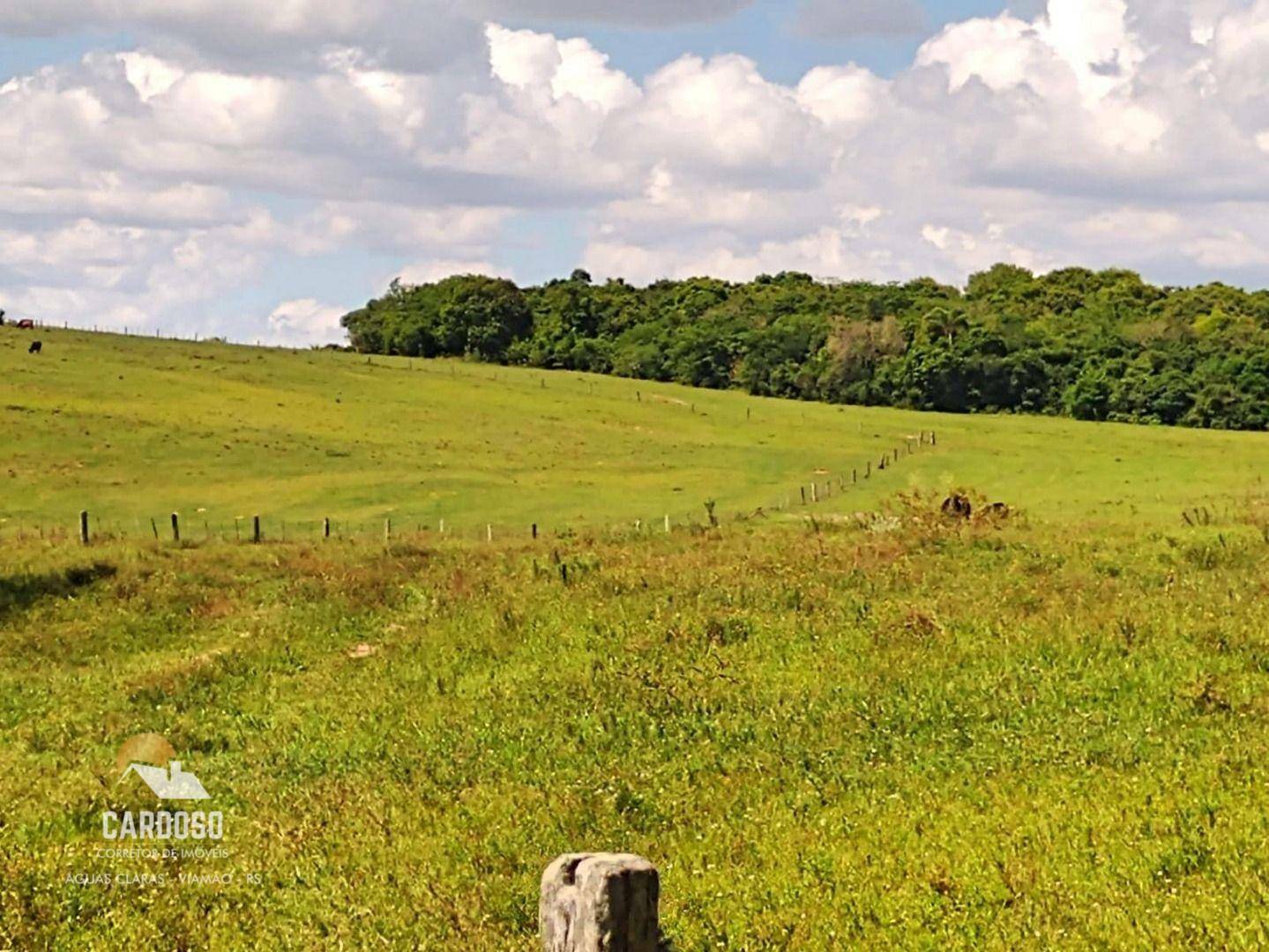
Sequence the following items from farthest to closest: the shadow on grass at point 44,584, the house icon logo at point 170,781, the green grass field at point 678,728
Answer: the shadow on grass at point 44,584, the house icon logo at point 170,781, the green grass field at point 678,728

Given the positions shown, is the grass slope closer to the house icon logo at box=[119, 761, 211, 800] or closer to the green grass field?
the green grass field

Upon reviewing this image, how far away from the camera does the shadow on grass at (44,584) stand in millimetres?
27359

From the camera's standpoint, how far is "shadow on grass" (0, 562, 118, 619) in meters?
27.4

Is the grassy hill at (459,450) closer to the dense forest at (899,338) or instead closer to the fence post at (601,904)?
the dense forest at (899,338)

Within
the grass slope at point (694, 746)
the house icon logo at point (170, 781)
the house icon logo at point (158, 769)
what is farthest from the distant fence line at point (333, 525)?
the house icon logo at point (170, 781)

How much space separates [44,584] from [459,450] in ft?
177

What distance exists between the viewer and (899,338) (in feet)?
436

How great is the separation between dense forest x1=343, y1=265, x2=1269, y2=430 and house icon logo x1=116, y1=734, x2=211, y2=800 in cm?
11276

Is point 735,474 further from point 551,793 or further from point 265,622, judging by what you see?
point 551,793

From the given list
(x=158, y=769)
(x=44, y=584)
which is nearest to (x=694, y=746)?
(x=158, y=769)

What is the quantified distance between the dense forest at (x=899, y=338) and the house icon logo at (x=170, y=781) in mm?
113566

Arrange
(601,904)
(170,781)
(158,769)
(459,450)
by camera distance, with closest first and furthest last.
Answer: (601,904) → (170,781) → (158,769) → (459,450)

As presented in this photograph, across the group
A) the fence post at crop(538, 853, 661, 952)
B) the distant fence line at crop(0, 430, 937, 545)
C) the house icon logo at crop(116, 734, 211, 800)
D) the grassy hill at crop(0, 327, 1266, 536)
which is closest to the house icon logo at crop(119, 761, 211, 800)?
the house icon logo at crop(116, 734, 211, 800)

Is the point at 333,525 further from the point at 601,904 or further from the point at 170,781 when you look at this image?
the point at 601,904
